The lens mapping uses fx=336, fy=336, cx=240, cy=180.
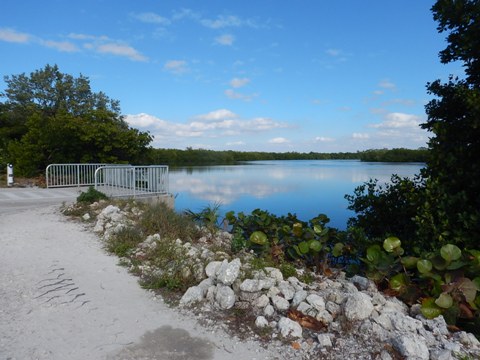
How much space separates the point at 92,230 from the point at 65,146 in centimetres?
1284

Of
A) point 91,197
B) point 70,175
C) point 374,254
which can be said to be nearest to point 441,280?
point 374,254

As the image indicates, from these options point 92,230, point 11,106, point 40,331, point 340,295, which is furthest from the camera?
point 11,106

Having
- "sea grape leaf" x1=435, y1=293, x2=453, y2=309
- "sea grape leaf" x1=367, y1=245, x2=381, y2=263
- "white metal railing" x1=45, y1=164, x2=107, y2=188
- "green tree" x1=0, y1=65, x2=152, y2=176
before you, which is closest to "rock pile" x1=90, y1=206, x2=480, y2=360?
"sea grape leaf" x1=435, y1=293, x2=453, y2=309

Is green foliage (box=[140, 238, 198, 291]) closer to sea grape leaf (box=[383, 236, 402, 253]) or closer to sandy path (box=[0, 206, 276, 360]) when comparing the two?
sandy path (box=[0, 206, 276, 360])

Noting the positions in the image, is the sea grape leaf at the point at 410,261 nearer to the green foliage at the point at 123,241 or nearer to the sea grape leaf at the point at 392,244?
the sea grape leaf at the point at 392,244

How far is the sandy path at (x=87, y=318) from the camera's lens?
2793 mm

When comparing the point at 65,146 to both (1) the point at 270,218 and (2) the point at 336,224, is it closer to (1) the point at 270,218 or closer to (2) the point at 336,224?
(2) the point at 336,224

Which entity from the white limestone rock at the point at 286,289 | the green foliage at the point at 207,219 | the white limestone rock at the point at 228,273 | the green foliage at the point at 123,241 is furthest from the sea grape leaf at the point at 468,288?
the green foliage at the point at 123,241

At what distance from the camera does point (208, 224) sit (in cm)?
641

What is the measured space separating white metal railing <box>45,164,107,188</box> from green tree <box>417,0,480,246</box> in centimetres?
1446

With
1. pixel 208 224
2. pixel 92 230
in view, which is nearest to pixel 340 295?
pixel 208 224

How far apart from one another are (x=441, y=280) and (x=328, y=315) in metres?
1.21

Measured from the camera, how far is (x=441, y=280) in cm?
333

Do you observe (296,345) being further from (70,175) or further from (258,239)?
(70,175)
